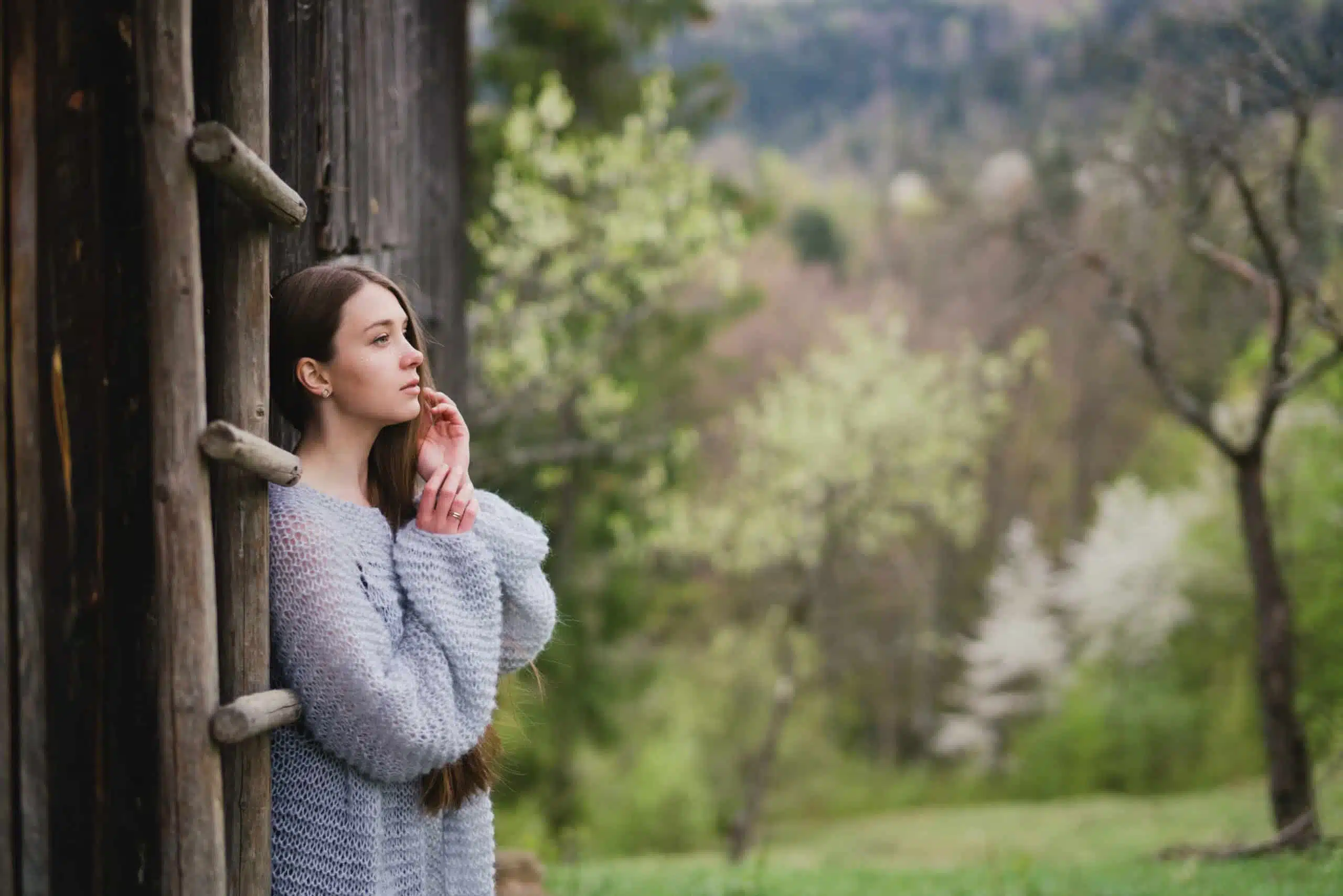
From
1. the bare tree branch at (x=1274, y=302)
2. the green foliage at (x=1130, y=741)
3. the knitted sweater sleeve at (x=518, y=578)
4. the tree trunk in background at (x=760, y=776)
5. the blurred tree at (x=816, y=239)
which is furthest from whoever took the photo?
the blurred tree at (x=816, y=239)

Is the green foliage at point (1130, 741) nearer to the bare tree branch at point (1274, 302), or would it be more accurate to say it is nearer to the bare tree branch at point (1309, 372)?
the bare tree branch at point (1309, 372)

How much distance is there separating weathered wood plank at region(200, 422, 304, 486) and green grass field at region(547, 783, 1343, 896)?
3.89 meters

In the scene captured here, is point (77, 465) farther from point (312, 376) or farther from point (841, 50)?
point (841, 50)

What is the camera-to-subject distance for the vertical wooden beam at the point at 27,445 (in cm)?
186

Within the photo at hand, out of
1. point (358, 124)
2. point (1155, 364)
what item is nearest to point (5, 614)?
point (358, 124)

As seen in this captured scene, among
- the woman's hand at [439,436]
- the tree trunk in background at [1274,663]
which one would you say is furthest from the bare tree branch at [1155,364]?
the woman's hand at [439,436]

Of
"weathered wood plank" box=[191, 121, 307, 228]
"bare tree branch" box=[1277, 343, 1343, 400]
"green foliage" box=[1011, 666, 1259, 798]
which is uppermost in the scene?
"weathered wood plank" box=[191, 121, 307, 228]

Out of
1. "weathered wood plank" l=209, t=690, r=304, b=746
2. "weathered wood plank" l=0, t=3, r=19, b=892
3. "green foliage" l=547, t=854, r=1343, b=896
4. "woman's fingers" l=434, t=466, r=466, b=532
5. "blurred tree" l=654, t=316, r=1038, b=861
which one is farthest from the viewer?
"blurred tree" l=654, t=316, r=1038, b=861

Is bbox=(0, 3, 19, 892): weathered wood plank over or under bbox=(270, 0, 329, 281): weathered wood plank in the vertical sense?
under

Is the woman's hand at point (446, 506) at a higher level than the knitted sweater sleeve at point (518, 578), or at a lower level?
higher

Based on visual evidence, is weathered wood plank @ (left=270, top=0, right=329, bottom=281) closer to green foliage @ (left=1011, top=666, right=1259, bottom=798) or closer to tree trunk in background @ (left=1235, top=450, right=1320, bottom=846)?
tree trunk in background @ (left=1235, top=450, right=1320, bottom=846)

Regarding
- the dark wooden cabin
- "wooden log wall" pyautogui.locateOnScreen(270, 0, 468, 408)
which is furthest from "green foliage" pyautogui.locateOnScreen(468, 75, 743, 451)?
the dark wooden cabin

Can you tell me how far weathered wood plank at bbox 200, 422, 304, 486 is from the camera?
2021 millimetres

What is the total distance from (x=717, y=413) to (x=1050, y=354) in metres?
12.1
